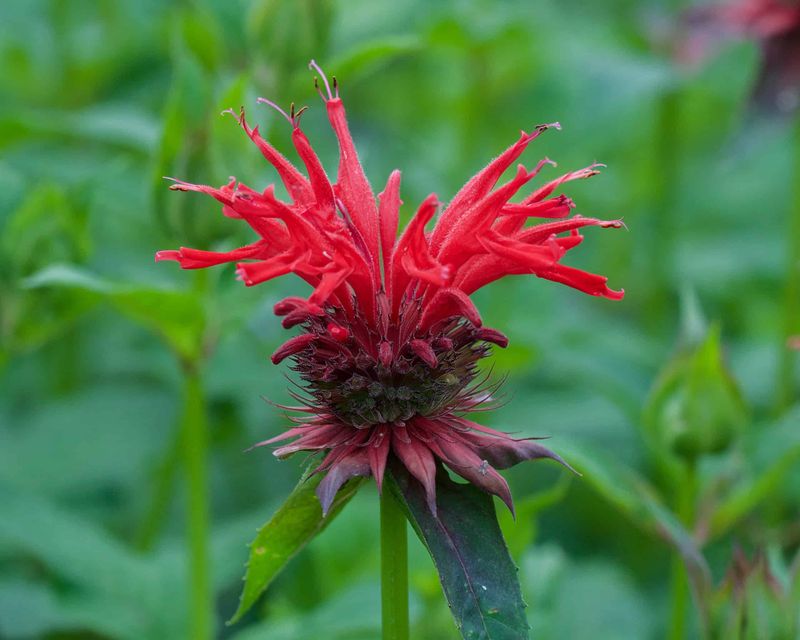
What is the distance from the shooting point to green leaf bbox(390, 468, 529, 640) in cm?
106

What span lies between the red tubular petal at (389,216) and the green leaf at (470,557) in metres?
0.27

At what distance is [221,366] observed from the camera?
8.61 feet

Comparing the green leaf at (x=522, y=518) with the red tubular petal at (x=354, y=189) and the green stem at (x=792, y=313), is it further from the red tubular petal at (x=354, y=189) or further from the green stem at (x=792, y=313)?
the green stem at (x=792, y=313)

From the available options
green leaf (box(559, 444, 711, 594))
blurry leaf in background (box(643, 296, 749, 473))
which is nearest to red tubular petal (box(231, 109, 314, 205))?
green leaf (box(559, 444, 711, 594))

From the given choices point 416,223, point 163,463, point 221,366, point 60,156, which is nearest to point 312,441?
point 416,223

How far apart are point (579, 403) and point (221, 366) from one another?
866 millimetres

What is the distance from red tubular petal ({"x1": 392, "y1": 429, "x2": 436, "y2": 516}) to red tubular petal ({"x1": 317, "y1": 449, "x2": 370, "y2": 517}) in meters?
0.04

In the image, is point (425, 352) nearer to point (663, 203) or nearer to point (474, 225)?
point (474, 225)

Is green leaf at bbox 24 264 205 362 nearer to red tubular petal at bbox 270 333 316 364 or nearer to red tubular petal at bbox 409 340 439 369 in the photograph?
red tubular petal at bbox 270 333 316 364

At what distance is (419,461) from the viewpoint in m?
1.11

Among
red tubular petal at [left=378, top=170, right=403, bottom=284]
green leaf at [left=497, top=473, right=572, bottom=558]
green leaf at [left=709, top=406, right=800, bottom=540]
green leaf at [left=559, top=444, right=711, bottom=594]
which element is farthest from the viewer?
green leaf at [left=709, top=406, right=800, bottom=540]

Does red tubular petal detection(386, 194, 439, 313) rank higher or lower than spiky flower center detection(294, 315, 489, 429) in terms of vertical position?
higher

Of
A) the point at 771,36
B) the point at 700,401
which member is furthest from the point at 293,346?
the point at 771,36

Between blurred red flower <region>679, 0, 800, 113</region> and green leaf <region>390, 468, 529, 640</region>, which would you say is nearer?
green leaf <region>390, 468, 529, 640</region>
